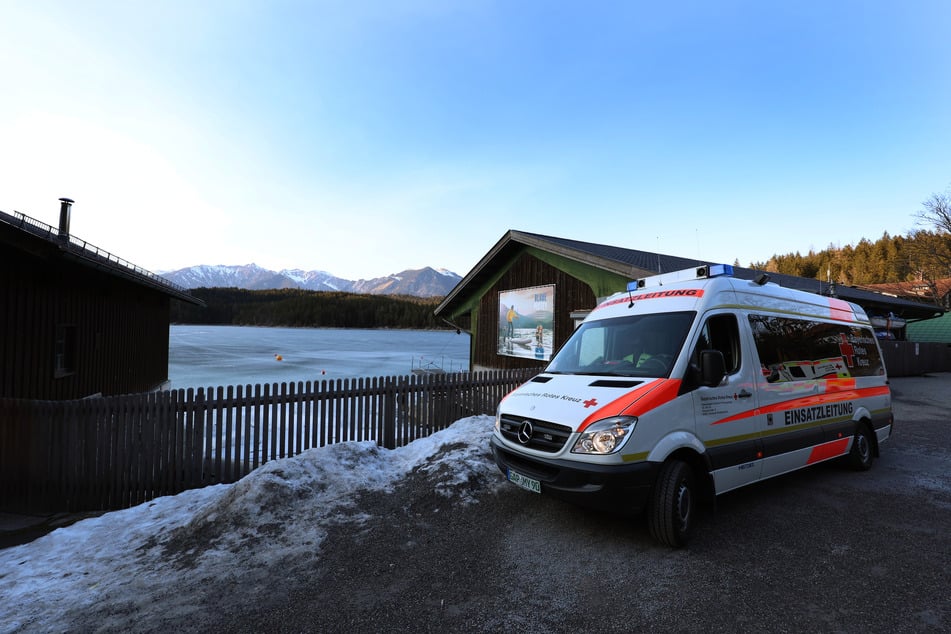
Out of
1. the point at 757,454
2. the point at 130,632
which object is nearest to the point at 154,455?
the point at 130,632

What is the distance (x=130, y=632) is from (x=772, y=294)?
6770 mm

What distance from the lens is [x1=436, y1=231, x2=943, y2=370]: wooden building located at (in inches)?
471

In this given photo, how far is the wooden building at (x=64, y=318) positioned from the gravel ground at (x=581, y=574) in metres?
7.37

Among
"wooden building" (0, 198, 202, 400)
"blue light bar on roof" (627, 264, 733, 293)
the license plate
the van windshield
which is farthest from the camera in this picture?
"wooden building" (0, 198, 202, 400)

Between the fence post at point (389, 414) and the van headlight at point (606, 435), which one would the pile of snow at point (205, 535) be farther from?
the van headlight at point (606, 435)

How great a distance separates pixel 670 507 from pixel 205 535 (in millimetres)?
4440

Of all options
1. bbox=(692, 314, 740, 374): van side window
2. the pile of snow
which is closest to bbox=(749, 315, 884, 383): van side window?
bbox=(692, 314, 740, 374): van side window

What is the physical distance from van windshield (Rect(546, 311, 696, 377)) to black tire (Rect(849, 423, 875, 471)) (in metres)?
3.86

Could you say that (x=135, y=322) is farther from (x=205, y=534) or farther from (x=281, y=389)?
(x=205, y=534)

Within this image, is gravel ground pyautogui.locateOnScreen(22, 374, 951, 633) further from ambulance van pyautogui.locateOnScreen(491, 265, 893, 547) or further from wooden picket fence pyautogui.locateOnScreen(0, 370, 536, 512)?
wooden picket fence pyautogui.locateOnScreen(0, 370, 536, 512)

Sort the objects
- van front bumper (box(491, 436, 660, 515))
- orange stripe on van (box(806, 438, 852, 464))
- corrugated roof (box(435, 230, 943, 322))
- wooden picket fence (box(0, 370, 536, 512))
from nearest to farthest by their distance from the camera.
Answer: van front bumper (box(491, 436, 660, 515)), orange stripe on van (box(806, 438, 852, 464)), wooden picket fence (box(0, 370, 536, 512)), corrugated roof (box(435, 230, 943, 322))

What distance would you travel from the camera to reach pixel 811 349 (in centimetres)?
568

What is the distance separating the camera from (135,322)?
1617 centimetres

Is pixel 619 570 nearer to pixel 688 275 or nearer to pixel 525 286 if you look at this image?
pixel 688 275
